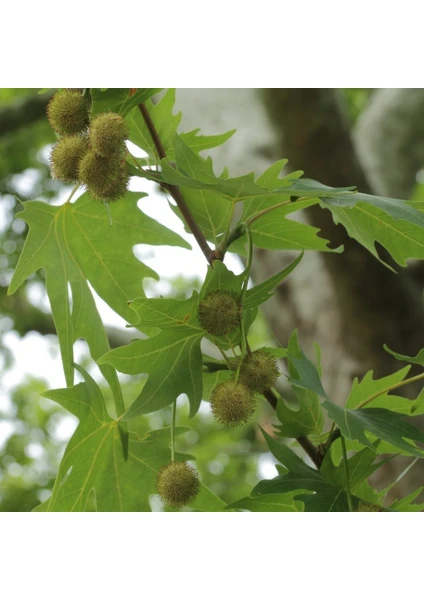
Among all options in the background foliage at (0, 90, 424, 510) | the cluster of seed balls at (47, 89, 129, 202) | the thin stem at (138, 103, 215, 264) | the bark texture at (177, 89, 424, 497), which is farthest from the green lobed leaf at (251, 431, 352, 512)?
the bark texture at (177, 89, 424, 497)

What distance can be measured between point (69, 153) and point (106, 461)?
1.35 feet

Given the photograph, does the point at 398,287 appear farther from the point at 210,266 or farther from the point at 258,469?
the point at 258,469

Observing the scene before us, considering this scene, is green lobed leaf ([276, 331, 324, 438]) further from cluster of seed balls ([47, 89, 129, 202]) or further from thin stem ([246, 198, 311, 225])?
cluster of seed balls ([47, 89, 129, 202])

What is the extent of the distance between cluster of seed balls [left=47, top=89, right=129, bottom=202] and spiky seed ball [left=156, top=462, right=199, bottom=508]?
336 mm

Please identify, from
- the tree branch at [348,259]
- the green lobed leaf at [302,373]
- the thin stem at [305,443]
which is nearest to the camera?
the green lobed leaf at [302,373]

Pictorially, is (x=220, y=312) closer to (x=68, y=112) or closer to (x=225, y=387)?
(x=225, y=387)

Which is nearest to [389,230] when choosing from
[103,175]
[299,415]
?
[299,415]

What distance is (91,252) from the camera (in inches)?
42.6

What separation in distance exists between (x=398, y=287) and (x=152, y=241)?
1.62 m

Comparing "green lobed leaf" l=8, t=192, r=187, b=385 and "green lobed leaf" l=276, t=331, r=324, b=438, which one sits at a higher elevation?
"green lobed leaf" l=8, t=192, r=187, b=385

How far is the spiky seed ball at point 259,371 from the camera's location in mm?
823

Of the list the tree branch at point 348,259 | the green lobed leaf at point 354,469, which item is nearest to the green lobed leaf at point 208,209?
the green lobed leaf at point 354,469

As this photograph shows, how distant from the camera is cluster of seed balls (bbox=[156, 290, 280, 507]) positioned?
800 millimetres

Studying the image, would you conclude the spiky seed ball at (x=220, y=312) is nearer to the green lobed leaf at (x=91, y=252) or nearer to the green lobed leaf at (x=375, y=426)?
the green lobed leaf at (x=375, y=426)
